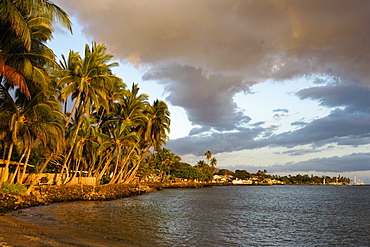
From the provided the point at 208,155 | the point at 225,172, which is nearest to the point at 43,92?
the point at 208,155

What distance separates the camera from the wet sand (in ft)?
30.4

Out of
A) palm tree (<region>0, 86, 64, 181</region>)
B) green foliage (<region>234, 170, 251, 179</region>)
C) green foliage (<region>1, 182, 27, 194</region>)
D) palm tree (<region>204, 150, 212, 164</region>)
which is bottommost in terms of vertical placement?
green foliage (<region>234, 170, 251, 179</region>)

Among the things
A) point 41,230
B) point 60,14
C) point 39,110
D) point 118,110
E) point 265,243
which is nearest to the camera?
point 41,230

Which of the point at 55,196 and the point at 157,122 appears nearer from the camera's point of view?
the point at 55,196

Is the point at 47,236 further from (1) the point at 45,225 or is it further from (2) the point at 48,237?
(1) the point at 45,225

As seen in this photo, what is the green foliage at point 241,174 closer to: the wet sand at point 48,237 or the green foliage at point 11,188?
the green foliage at point 11,188

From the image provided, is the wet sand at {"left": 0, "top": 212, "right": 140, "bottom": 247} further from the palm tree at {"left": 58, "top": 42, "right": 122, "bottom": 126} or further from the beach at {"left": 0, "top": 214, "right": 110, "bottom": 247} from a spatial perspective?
the palm tree at {"left": 58, "top": 42, "right": 122, "bottom": 126}

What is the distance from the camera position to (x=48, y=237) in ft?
35.9

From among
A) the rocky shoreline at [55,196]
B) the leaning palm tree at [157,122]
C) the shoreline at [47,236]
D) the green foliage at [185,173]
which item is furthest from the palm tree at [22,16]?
the green foliage at [185,173]

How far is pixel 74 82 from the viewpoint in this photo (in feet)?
93.8

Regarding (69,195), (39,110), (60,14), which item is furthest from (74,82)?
(60,14)

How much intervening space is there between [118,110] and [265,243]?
3332 centimetres

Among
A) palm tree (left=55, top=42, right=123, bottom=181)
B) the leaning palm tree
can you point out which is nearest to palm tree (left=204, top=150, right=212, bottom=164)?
the leaning palm tree

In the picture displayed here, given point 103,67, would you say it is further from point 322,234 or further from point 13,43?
point 322,234
